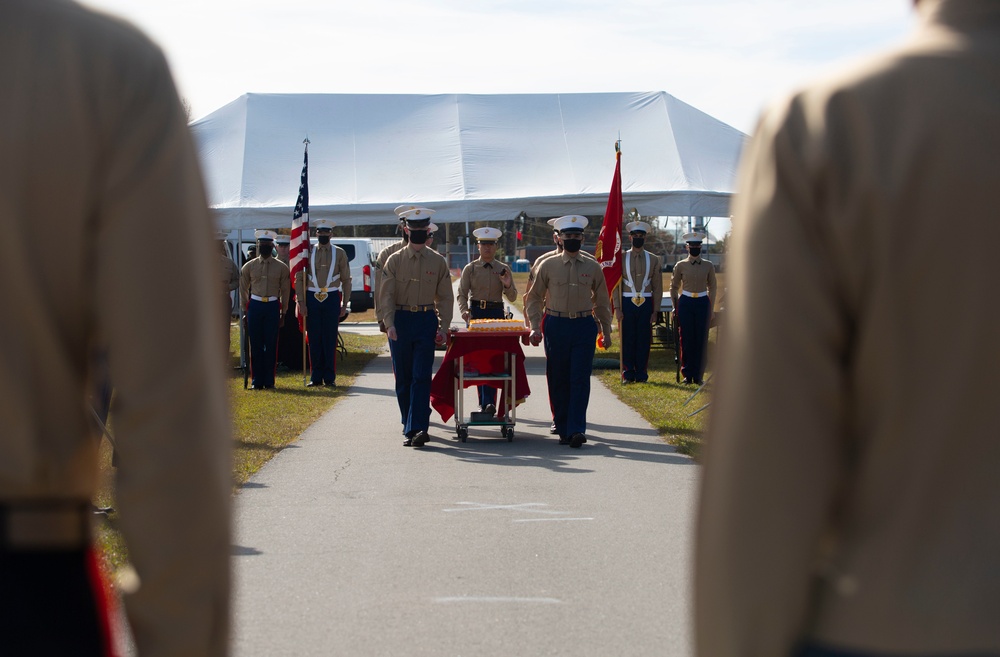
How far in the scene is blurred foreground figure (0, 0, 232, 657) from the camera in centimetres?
150

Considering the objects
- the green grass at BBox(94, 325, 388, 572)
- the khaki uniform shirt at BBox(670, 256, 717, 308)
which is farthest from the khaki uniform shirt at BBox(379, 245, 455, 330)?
the khaki uniform shirt at BBox(670, 256, 717, 308)

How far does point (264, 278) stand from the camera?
16.4 m

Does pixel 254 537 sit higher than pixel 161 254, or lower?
lower

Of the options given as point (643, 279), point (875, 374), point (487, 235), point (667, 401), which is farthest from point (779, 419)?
point (643, 279)

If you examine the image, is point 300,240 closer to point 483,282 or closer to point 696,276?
point 483,282

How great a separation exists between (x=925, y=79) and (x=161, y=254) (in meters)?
1.01

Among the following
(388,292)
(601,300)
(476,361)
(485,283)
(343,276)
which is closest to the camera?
(388,292)

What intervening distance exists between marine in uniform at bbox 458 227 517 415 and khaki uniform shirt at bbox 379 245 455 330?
191 cm

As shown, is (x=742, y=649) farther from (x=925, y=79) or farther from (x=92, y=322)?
(x=92, y=322)

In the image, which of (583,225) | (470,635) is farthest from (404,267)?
(470,635)

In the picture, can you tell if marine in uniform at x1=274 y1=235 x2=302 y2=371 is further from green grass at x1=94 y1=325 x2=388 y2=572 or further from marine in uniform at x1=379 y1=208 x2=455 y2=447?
marine in uniform at x1=379 y1=208 x2=455 y2=447

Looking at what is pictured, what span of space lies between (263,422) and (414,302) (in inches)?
97.2

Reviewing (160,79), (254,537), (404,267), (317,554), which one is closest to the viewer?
(160,79)

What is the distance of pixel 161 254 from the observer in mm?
1510
